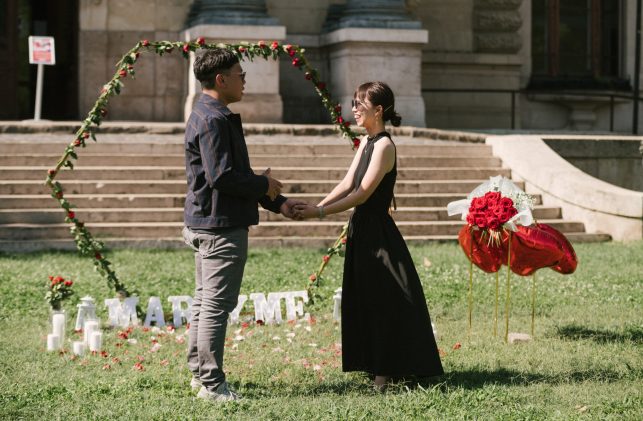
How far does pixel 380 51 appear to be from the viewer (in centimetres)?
1827

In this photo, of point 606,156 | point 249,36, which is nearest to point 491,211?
point 606,156

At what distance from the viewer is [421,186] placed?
1366 cm

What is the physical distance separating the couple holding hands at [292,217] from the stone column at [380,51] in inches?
473

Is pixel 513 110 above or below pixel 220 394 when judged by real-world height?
above

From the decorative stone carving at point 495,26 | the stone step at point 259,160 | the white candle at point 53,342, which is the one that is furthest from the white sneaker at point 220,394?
the decorative stone carving at point 495,26

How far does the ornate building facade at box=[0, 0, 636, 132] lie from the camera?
18172 millimetres

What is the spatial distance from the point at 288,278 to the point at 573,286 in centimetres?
250

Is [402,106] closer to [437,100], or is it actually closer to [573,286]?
[437,100]

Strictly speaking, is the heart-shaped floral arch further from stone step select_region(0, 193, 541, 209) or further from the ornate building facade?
the ornate building facade

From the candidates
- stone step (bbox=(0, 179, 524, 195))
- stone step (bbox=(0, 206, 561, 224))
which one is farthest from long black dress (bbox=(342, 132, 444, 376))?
stone step (bbox=(0, 179, 524, 195))

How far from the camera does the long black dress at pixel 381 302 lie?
605cm

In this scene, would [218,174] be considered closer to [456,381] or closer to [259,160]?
[456,381]

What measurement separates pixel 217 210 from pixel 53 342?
2.06 m

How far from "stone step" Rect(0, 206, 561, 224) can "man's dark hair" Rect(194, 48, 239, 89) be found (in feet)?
22.7
